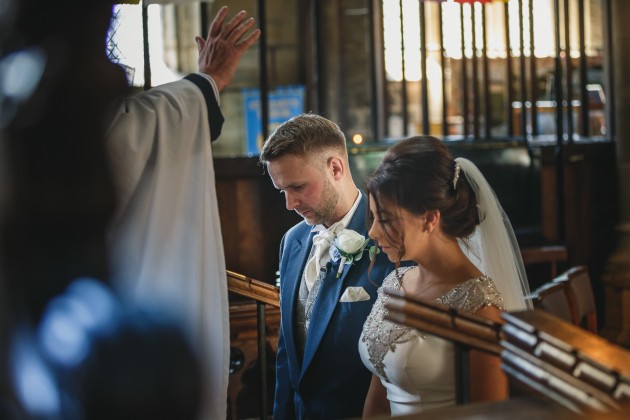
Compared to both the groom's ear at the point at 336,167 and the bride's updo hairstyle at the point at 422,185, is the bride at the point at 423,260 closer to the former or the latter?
the bride's updo hairstyle at the point at 422,185

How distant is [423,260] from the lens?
2494 mm

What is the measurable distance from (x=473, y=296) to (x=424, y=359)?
0.21m

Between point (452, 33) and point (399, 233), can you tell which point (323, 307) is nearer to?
point (399, 233)

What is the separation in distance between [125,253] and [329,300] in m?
1.01

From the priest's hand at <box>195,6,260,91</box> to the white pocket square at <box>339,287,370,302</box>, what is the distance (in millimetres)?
853

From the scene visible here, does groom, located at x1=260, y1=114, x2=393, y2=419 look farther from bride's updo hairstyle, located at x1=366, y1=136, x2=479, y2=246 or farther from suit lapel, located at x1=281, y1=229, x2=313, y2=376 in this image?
bride's updo hairstyle, located at x1=366, y1=136, x2=479, y2=246

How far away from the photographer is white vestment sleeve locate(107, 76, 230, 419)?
188 centimetres

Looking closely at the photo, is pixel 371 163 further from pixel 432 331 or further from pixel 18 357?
pixel 18 357

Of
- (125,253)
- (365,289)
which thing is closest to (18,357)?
(125,253)

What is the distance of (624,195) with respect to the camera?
20.9 feet

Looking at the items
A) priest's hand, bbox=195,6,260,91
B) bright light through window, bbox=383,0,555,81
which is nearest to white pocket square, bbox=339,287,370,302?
priest's hand, bbox=195,6,260,91

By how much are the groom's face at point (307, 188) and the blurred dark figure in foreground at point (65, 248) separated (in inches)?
66.2

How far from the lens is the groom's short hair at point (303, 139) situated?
2889 millimetres

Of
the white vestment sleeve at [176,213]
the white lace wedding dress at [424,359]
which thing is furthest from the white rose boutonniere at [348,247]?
the white vestment sleeve at [176,213]
